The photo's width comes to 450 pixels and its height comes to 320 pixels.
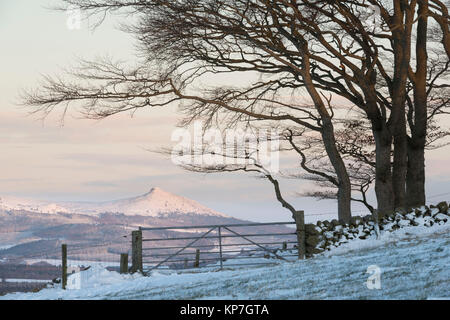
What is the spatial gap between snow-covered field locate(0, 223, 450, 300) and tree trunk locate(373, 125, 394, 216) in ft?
10.0

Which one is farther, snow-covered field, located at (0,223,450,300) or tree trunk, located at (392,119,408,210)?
tree trunk, located at (392,119,408,210)

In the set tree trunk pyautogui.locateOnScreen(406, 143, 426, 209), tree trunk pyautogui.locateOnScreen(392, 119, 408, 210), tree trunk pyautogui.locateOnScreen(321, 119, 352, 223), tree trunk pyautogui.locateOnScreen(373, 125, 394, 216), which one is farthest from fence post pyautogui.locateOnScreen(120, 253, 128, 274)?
tree trunk pyautogui.locateOnScreen(406, 143, 426, 209)

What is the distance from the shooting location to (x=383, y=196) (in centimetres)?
2292

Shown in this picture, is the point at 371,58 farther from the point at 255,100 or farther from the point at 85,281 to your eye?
the point at 85,281

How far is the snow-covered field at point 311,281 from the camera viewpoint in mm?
11953

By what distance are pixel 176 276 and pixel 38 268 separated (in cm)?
13867

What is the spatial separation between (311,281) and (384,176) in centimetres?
1033

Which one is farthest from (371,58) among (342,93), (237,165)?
(237,165)

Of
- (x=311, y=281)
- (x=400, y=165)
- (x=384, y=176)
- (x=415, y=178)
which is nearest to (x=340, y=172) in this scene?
(x=384, y=176)

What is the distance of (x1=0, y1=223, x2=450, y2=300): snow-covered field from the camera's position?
39.2 ft

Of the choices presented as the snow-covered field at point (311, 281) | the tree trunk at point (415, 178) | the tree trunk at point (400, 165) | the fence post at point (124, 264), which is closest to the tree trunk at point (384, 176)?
the tree trunk at point (400, 165)

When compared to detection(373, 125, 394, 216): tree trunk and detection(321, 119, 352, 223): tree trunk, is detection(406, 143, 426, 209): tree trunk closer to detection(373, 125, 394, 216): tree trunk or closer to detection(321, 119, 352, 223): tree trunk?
detection(373, 125, 394, 216): tree trunk

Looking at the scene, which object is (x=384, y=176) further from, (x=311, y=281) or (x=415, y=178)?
(x=311, y=281)

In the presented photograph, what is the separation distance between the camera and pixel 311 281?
43.9ft
